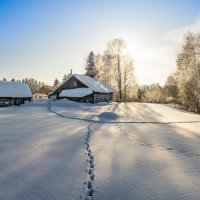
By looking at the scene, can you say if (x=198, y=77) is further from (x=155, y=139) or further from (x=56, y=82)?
(x=56, y=82)

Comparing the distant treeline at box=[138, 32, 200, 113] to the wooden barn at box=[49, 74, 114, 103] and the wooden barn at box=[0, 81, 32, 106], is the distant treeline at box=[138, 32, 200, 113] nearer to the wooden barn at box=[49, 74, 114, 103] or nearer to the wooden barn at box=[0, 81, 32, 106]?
the wooden barn at box=[49, 74, 114, 103]

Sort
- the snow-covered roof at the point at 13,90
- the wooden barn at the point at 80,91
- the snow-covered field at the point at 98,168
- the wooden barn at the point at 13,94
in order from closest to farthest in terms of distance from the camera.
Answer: the snow-covered field at the point at 98,168, the wooden barn at the point at 13,94, the snow-covered roof at the point at 13,90, the wooden barn at the point at 80,91

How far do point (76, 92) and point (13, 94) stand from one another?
9714mm

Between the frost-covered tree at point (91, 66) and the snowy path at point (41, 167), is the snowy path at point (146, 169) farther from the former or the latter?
the frost-covered tree at point (91, 66)

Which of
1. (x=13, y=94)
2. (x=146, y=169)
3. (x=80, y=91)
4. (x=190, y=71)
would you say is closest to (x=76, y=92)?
(x=80, y=91)

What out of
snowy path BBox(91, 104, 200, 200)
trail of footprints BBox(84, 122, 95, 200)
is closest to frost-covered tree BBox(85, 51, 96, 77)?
snowy path BBox(91, 104, 200, 200)

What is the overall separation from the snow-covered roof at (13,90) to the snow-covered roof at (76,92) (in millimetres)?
5819

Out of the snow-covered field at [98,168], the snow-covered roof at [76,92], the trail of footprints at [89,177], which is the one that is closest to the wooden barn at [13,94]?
the snow-covered roof at [76,92]

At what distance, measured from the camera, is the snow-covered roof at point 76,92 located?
40000 millimetres

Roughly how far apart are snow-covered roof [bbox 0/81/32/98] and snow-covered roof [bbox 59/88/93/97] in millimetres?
5819

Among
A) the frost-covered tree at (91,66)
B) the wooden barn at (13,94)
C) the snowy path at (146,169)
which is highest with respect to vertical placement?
the frost-covered tree at (91,66)

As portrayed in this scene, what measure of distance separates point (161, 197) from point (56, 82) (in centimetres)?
8372

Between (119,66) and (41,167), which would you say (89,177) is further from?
(119,66)

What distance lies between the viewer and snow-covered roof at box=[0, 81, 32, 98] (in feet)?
123
